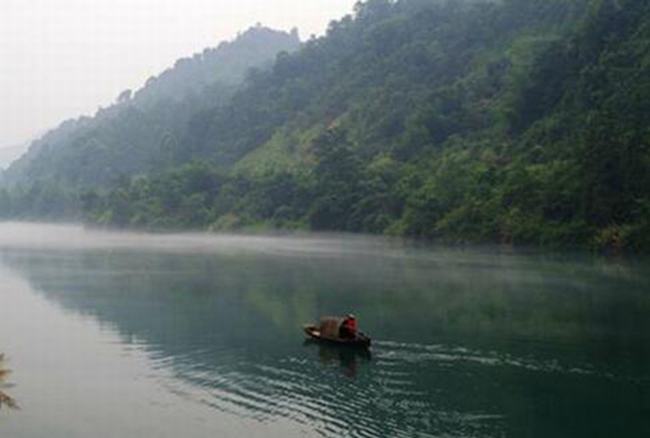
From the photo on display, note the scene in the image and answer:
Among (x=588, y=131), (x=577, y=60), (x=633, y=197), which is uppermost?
(x=577, y=60)

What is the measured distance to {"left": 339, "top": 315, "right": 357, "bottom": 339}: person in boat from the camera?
37312 mm

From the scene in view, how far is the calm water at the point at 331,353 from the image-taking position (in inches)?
1041

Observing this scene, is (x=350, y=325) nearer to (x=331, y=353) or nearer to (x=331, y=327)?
(x=331, y=327)

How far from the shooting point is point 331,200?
431 feet

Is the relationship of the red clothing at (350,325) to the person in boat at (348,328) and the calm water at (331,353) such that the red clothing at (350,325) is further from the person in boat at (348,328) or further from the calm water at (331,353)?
the calm water at (331,353)

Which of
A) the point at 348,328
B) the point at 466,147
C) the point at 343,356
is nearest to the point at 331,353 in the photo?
the point at 343,356

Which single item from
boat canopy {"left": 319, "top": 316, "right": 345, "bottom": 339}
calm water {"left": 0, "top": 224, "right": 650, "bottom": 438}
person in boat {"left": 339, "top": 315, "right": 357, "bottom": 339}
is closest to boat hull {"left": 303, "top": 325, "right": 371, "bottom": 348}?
boat canopy {"left": 319, "top": 316, "right": 345, "bottom": 339}

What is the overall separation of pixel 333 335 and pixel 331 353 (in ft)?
3.88

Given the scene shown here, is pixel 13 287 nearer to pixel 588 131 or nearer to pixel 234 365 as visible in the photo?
pixel 234 365

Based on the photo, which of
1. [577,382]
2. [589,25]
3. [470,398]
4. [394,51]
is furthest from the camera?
[394,51]

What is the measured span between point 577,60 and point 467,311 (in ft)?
273

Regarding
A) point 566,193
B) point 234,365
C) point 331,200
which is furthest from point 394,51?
point 234,365

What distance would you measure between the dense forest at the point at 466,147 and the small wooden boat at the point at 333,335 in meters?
50.5

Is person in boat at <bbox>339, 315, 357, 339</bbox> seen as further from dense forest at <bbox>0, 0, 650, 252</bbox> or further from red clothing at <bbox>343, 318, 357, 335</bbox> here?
dense forest at <bbox>0, 0, 650, 252</bbox>
